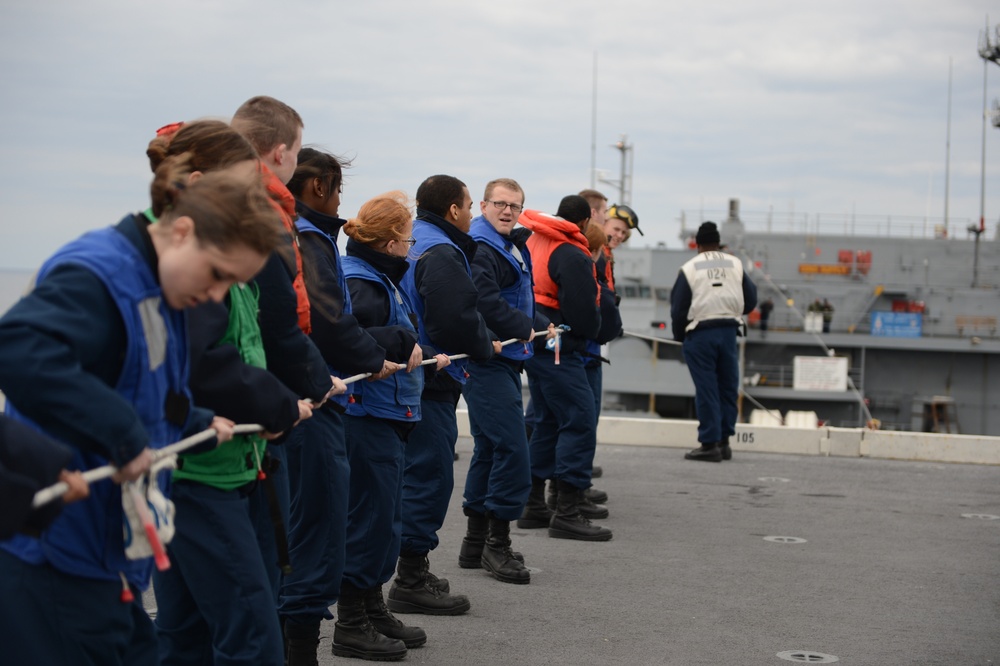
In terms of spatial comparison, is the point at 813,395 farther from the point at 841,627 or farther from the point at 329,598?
the point at 329,598

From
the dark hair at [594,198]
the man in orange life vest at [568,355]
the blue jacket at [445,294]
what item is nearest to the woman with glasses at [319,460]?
the blue jacket at [445,294]

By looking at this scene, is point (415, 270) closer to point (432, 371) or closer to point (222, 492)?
point (432, 371)

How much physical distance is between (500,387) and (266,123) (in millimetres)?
2954

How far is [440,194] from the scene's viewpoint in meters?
5.80

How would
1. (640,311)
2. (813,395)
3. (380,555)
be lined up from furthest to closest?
(640,311), (813,395), (380,555)

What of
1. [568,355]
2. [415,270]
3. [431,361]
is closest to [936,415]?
[568,355]

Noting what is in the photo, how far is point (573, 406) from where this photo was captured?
7.60 m

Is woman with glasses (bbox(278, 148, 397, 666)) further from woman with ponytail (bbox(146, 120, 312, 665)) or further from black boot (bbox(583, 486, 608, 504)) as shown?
black boot (bbox(583, 486, 608, 504))

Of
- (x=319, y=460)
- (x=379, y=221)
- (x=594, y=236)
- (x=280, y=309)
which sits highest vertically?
(x=594, y=236)

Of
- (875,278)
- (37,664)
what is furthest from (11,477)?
(875,278)

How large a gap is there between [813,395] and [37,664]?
103 feet

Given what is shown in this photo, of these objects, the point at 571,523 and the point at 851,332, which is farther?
the point at 851,332

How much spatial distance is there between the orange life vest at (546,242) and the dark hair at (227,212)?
15.5 ft

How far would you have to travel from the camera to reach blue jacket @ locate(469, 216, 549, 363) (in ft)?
20.5
